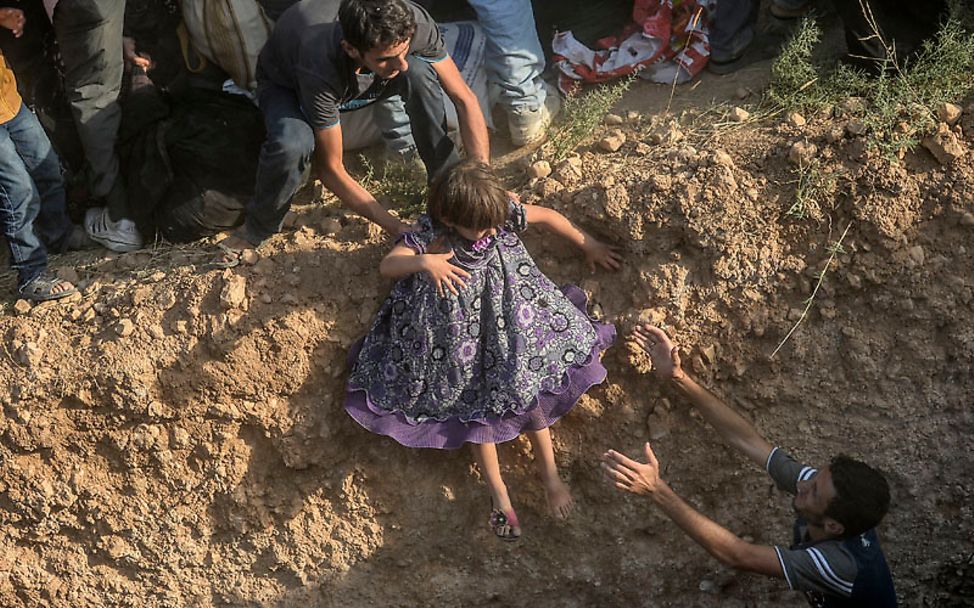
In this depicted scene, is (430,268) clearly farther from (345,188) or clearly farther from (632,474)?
(632,474)

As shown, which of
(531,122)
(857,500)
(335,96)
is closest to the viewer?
(857,500)

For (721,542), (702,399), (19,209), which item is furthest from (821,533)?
(19,209)

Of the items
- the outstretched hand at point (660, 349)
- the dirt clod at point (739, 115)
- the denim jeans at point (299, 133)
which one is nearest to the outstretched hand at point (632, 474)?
the outstretched hand at point (660, 349)

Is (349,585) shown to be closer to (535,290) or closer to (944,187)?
(535,290)

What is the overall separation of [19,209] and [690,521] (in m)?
2.85

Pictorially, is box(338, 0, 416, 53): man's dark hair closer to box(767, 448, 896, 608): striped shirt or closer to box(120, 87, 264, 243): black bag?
box(120, 87, 264, 243): black bag

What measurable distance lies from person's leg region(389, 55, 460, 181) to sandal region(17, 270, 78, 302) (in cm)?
161

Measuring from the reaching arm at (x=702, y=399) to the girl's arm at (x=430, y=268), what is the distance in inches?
32.2

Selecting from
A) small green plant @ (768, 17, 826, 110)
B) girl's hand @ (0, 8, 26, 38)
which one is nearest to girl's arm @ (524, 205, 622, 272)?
small green plant @ (768, 17, 826, 110)

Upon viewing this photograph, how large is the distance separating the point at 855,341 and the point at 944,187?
26.5 inches

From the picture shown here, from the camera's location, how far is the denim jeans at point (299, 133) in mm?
3867

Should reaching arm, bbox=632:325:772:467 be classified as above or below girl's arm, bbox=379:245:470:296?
below

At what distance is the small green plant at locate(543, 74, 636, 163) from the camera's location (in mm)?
4277

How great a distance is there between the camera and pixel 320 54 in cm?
371
